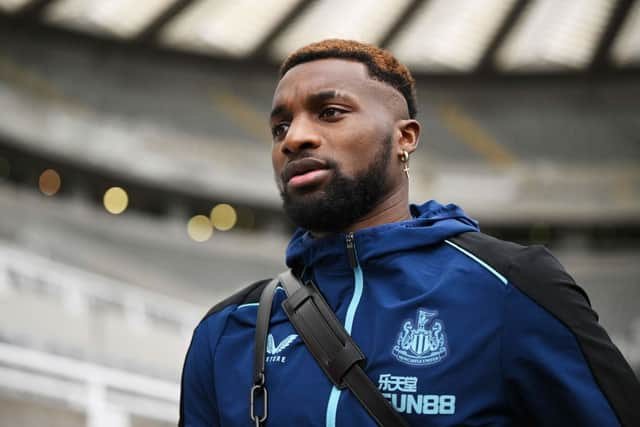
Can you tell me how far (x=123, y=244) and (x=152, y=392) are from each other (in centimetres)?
1420

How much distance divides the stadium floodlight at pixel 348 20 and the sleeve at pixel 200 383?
16.4 meters

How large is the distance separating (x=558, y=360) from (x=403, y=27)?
695 inches

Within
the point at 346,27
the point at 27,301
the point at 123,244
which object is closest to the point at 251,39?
the point at 346,27

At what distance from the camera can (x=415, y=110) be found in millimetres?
1814

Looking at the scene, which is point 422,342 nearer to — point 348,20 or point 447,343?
point 447,343

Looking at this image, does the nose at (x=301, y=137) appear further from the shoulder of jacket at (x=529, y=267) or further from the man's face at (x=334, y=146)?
the shoulder of jacket at (x=529, y=267)

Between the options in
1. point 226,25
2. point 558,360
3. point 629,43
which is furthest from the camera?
point 226,25

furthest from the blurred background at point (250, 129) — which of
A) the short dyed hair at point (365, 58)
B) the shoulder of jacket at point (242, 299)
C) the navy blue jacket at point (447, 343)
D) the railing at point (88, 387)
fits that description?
the navy blue jacket at point (447, 343)

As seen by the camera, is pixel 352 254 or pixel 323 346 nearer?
pixel 323 346

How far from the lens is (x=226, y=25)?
750 inches

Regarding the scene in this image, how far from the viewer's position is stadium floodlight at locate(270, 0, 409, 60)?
17625 millimetres

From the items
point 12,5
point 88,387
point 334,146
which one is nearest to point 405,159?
point 334,146

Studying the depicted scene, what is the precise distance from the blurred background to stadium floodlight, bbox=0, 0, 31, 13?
4 centimetres

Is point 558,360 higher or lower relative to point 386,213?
lower
